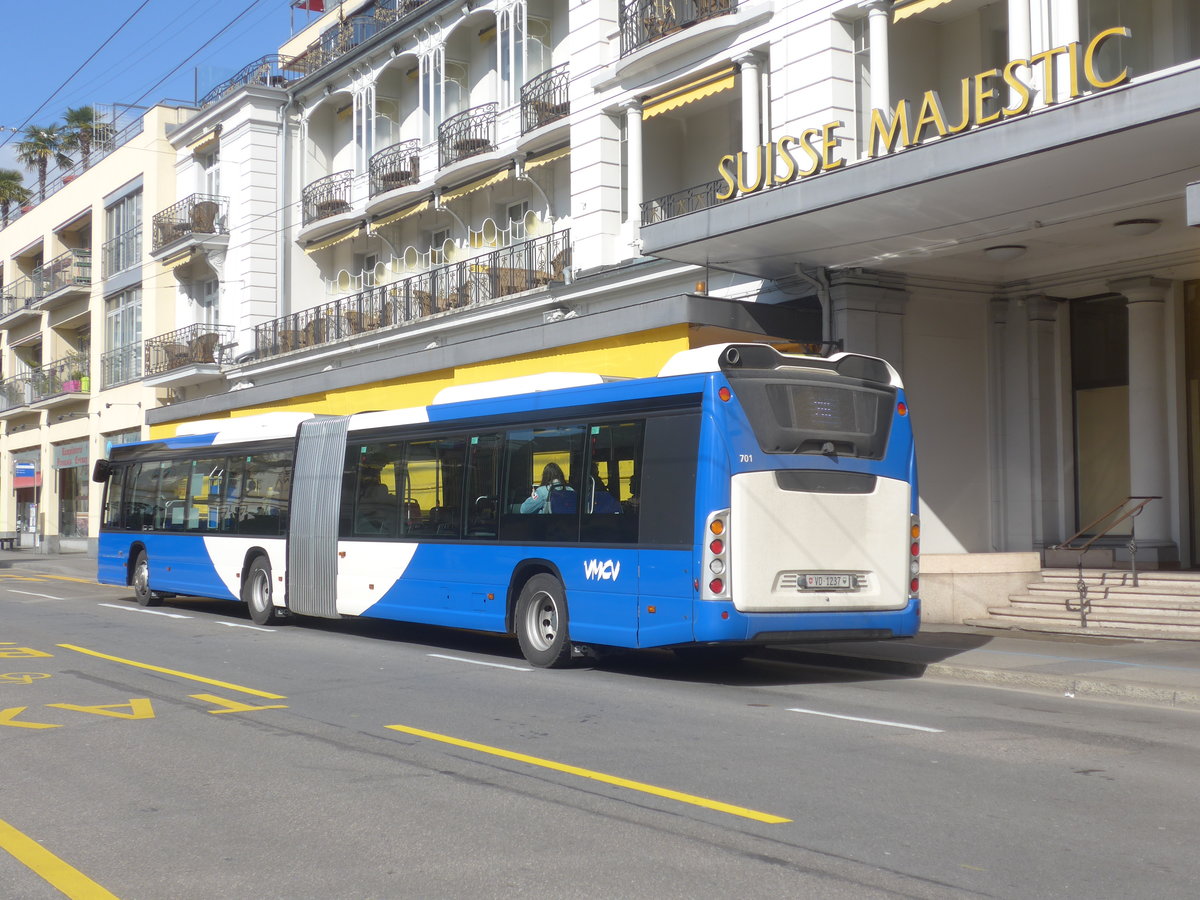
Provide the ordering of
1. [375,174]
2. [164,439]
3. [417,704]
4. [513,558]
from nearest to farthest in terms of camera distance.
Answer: [417,704]
[513,558]
[164,439]
[375,174]

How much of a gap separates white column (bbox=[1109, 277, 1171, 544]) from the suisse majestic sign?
12.6 feet

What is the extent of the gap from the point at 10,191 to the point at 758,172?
188 ft

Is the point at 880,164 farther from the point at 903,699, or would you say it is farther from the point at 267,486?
the point at 267,486

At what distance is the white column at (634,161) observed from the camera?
21609 mm

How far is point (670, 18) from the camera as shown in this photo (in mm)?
20734

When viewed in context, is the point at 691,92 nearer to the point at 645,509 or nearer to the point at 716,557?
the point at 645,509

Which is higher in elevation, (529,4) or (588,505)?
(529,4)

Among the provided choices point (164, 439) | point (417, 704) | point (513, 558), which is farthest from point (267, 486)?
point (417, 704)

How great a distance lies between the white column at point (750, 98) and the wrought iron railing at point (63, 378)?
122 feet

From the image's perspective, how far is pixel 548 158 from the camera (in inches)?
981

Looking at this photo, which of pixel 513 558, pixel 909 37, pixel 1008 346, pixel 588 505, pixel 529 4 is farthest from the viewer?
pixel 529 4

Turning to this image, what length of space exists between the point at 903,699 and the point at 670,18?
44.0ft

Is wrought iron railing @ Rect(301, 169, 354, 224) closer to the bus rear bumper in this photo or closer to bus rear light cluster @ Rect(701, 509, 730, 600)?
bus rear light cluster @ Rect(701, 509, 730, 600)

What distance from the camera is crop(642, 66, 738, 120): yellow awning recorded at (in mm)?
19766
